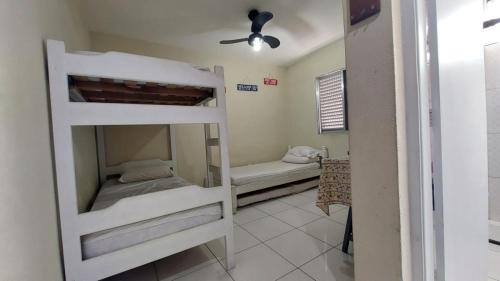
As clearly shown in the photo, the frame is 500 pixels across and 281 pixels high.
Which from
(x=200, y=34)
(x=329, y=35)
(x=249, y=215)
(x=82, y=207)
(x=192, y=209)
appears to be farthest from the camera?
(x=329, y=35)

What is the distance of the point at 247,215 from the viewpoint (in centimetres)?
235

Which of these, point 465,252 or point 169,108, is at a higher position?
point 169,108

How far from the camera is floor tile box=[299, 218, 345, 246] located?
5.61ft

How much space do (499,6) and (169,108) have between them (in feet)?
8.48

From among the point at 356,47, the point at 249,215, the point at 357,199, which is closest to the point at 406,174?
the point at 357,199

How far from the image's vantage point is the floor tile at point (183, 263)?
141 centimetres

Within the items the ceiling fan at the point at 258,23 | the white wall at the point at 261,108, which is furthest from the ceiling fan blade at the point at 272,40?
the white wall at the point at 261,108

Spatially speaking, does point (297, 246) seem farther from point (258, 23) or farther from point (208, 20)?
point (208, 20)

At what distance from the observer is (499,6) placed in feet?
4.93

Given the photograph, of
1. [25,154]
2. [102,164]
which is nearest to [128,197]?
[25,154]

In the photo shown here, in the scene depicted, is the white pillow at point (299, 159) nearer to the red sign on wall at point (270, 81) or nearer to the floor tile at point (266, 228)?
the floor tile at point (266, 228)

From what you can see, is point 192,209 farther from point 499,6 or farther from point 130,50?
point 499,6

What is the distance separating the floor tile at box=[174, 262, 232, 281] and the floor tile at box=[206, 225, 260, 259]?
0.14 meters

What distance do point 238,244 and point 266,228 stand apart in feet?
1.24
